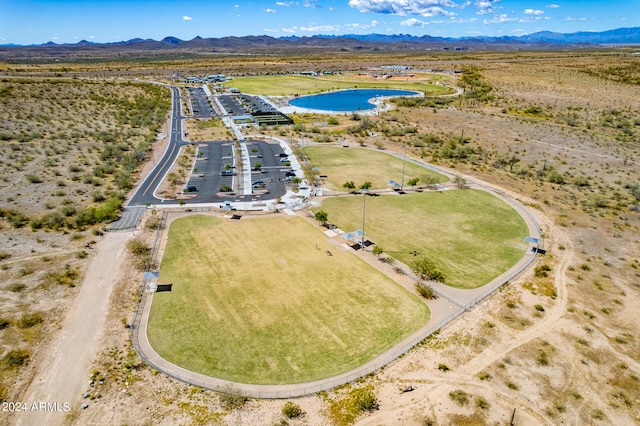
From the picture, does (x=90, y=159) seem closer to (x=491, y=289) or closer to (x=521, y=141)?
(x=491, y=289)

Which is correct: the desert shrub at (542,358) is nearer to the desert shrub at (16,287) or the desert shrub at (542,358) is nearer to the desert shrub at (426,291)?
the desert shrub at (426,291)

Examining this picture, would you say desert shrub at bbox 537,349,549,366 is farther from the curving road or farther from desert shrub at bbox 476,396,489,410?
the curving road

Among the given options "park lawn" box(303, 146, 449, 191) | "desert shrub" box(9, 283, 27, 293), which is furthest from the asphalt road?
"desert shrub" box(9, 283, 27, 293)

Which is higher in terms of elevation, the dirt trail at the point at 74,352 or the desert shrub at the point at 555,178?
the desert shrub at the point at 555,178

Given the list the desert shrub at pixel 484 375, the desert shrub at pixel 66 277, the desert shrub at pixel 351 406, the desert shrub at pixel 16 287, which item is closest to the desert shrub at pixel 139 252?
the desert shrub at pixel 66 277

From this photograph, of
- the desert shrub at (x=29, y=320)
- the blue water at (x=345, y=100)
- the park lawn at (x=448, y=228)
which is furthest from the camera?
the blue water at (x=345, y=100)

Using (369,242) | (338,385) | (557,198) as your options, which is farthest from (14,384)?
(557,198)
